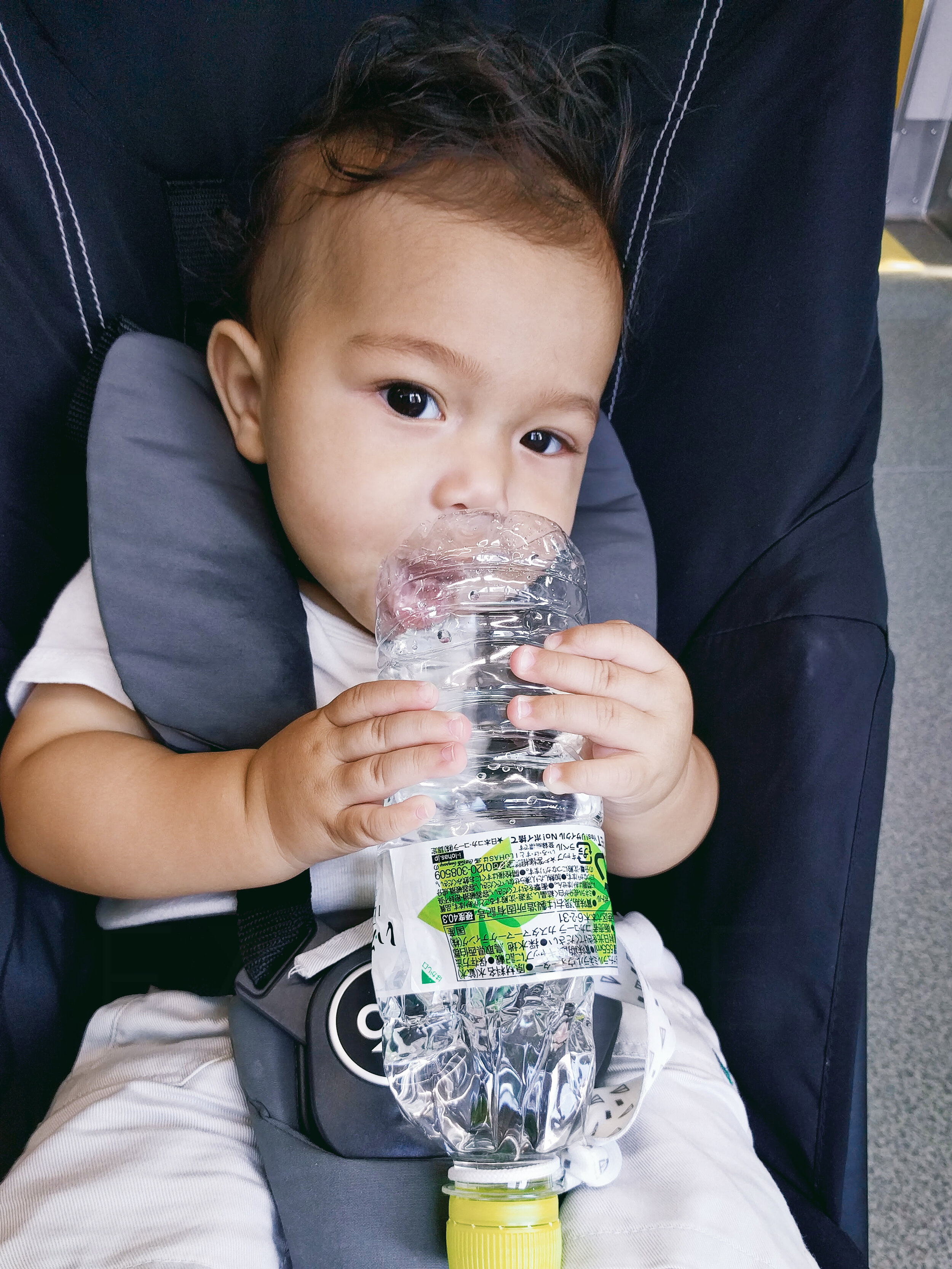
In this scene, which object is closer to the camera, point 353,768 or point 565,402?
point 353,768

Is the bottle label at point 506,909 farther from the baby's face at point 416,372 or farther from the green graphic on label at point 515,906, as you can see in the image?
the baby's face at point 416,372

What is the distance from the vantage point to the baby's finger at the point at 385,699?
0.66 metres

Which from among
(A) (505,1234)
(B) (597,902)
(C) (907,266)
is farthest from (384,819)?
(C) (907,266)

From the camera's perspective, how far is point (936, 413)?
87.2 inches

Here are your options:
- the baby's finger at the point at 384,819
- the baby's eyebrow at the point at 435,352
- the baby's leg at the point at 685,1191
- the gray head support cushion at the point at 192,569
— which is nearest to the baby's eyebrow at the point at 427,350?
the baby's eyebrow at the point at 435,352

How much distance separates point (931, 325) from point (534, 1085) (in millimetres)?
2170

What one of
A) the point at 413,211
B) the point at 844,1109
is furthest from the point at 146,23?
the point at 844,1109

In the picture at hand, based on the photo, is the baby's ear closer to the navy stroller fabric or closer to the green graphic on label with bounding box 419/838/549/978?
the navy stroller fabric

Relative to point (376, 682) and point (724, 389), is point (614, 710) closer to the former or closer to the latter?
point (376, 682)

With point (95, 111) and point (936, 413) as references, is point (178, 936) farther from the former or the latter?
point (936, 413)

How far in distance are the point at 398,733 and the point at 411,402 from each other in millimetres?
307

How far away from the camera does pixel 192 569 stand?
2.96ft

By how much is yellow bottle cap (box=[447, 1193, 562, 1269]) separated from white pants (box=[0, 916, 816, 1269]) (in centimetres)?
4

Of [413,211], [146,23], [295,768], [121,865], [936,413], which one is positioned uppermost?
[146,23]
